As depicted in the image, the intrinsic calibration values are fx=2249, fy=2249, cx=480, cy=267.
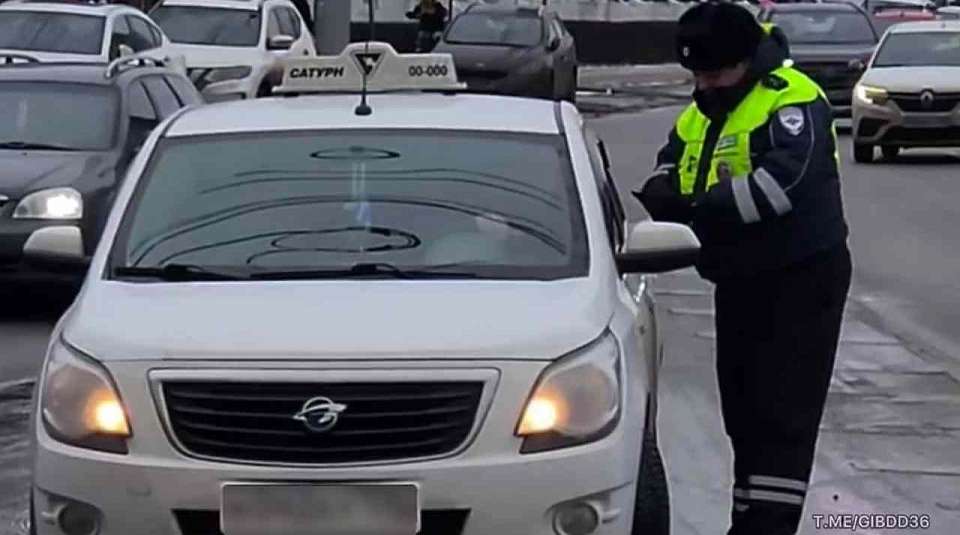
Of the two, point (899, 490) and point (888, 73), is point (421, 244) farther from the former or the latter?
point (888, 73)

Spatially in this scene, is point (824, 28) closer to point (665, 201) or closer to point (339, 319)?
point (665, 201)

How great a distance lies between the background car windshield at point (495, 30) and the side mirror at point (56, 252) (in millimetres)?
23222

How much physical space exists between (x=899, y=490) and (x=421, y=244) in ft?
9.04

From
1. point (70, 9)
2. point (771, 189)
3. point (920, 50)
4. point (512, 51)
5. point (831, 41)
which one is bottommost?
point (831, 41)

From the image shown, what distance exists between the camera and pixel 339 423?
598 cm

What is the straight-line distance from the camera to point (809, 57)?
104ft

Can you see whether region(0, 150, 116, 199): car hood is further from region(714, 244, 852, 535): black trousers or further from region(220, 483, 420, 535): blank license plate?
region(220, 483, 420, 535): blank license plate

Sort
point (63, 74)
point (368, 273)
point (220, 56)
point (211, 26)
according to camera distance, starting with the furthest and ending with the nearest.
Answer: point (211, 26) < point (220, 56) < point (63, 74) < point (368, 273)

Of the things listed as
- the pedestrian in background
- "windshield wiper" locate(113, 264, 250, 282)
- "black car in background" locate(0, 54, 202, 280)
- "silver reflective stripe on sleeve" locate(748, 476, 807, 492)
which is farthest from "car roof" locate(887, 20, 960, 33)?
"windshield wiper" locate(113, 264, 250, 282)

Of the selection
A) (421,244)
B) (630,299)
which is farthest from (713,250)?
(421,244)

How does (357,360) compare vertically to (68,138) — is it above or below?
above

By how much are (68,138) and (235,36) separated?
526 inches

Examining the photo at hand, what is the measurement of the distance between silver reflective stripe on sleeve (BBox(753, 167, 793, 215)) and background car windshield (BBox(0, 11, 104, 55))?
1694 centimetres

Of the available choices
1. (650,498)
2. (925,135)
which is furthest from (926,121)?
(650,498)
